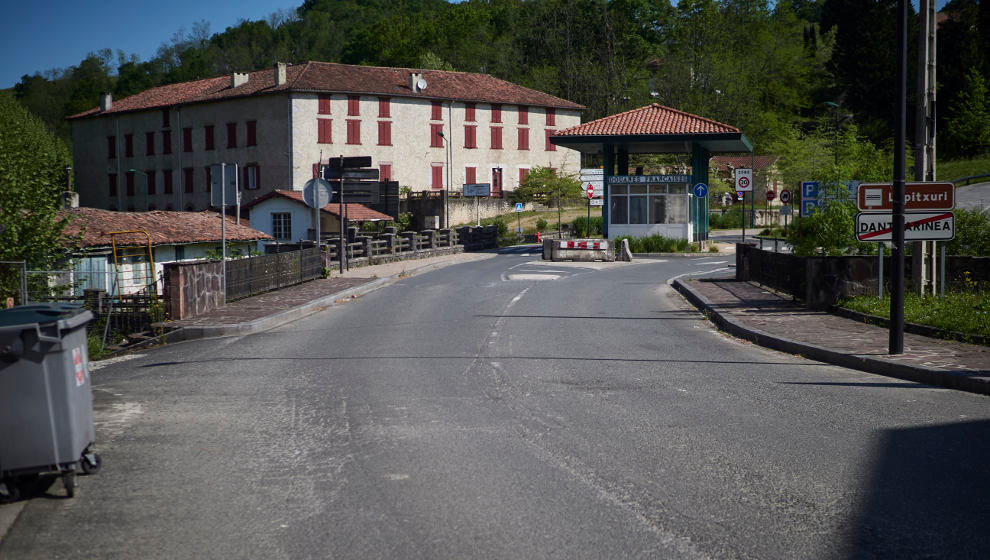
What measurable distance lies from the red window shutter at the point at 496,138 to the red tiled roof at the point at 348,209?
1733 cm

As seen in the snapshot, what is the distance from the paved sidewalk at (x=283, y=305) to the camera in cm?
1519

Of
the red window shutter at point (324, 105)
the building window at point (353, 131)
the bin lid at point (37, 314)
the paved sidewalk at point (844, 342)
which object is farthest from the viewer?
the building window at point (353, 131)

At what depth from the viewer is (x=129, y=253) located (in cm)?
3262

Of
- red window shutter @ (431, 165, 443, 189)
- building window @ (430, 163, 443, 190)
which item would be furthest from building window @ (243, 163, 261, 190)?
red window shutter @ (431, 165, 443, 189)

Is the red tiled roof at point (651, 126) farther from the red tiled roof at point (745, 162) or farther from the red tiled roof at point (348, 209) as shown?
the red tiled roof at point (745, 162)

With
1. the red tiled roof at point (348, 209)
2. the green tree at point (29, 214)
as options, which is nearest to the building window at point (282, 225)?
the red tiled roof at point (348, 209)

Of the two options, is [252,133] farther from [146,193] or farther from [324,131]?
[146,193]

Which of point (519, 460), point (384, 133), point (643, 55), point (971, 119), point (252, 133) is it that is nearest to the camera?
point (519, 460)

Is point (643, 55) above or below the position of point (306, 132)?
above

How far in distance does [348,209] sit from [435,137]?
15.5 metres

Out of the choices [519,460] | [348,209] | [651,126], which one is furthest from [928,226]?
[348,209]

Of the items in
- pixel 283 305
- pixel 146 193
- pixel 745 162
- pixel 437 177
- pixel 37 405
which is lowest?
pixel 283 305

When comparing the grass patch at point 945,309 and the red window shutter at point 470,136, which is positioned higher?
the red window shutter at point 470,136

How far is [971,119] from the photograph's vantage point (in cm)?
5888
